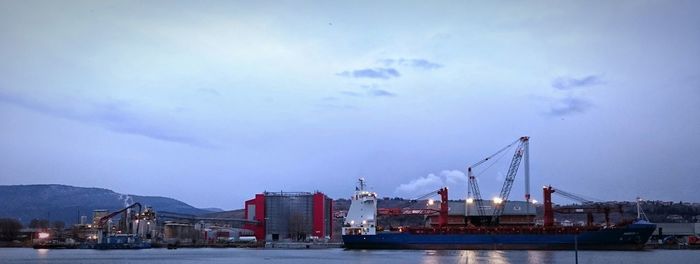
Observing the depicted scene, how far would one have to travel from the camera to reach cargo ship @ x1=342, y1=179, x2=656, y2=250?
278 feet

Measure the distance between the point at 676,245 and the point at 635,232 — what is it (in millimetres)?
31309

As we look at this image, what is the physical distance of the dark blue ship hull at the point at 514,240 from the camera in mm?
84562

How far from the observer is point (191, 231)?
5600 inches

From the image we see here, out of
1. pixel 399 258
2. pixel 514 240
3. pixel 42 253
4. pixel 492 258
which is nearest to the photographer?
pixel 492 258

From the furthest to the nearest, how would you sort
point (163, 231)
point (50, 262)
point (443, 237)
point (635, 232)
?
point (163, 231) < point (443, 237) < point (635, 232) < point (50, 262)

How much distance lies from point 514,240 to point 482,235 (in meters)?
3.99

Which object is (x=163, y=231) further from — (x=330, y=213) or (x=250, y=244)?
(x=330, y=213)

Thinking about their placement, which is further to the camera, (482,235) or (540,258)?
(482,235)

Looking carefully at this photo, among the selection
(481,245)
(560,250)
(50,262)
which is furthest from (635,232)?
(50,262)

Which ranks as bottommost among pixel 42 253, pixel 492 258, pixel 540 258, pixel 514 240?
pixel 42 253

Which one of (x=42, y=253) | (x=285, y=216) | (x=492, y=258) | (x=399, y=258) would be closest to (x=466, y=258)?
(x=492, y=258)

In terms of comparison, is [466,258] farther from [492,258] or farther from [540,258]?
[540,258]

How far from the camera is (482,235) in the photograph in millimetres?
88438

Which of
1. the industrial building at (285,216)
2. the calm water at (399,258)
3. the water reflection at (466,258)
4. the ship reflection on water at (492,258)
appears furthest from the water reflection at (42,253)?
the industrial building at (285,216)
